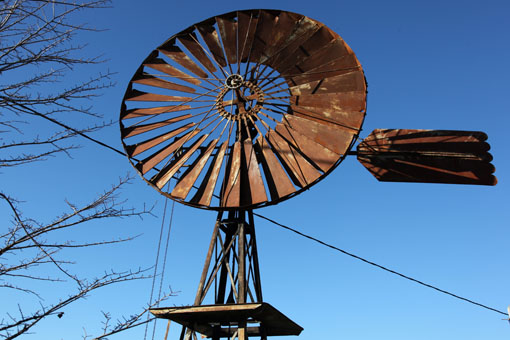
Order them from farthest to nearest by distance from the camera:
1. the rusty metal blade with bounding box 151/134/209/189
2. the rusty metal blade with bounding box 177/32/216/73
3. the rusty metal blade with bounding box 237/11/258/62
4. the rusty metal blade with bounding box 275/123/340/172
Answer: the rusty metal blade with bounding box 177/32/216/73
the rusty metal blade with bounding box 237/11/258/62
the rusty metal blade with bounding box 151/134/209/189
the rusty metal blade with bounding box 275/123/340/172

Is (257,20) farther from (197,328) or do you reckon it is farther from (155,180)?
(197,328)

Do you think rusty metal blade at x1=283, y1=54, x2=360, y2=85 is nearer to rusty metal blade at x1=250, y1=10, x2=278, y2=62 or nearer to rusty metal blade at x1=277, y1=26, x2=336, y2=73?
rusty metal blade at x1=277, y1=26, x2=336, y2=73

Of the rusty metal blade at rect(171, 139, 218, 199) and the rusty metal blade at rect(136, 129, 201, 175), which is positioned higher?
the rusty metal blade at rect(136, 129, 201, 175)

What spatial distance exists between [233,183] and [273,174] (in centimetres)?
86

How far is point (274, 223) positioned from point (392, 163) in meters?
3.08

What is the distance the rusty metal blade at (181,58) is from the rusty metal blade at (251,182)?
268cm

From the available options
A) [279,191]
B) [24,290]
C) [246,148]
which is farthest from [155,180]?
[24,290]

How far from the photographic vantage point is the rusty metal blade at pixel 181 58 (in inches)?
430

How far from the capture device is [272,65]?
34.0ft

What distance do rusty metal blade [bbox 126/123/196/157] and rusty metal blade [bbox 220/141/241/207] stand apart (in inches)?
58.4

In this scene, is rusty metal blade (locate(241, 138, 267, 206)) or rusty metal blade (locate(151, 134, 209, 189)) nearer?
rusty metal blade (locate(241, 138, 267, 206))

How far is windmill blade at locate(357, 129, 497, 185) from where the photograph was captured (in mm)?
9164

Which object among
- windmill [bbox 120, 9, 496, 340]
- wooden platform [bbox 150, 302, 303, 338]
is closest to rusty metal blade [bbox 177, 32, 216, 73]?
windmill [bbox 120, 9, 496, 340]

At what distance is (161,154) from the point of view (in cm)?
1012
